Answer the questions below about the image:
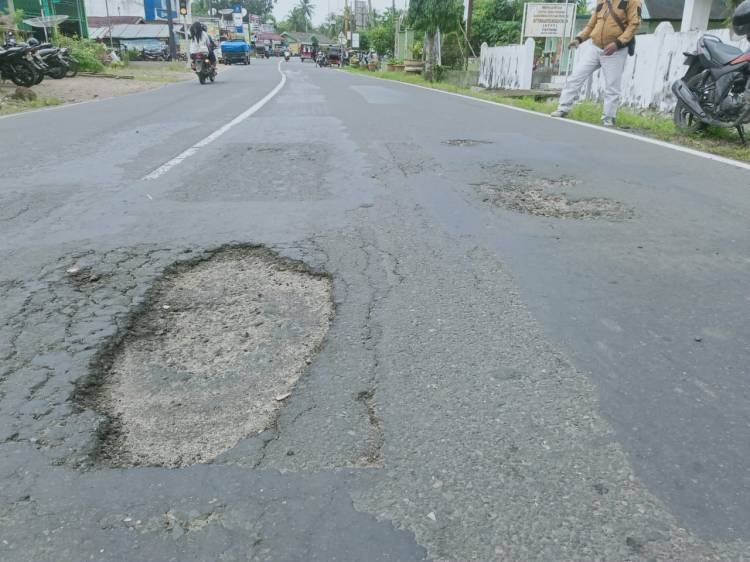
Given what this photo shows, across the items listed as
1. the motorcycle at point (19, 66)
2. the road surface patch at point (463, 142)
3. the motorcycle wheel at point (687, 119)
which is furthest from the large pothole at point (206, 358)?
the motorcycle at point (19, 66)

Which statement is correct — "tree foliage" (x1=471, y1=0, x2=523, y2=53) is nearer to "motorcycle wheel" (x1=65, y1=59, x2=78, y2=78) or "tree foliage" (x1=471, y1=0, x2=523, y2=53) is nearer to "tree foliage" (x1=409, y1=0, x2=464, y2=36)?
"tree foliage" (x1=409, y1=0, x2=464, y2=36)

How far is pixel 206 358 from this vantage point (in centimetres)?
229

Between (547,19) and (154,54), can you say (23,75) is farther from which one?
(154,54)

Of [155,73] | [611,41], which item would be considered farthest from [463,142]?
[155,73]

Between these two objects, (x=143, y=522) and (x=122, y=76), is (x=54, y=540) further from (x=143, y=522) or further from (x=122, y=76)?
(x=122, y=76)

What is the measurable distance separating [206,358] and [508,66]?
65.9 ft

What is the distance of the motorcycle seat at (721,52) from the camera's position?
22.3ft

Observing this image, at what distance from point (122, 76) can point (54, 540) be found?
80.4 ft

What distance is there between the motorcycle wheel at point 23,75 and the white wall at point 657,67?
12.9 m

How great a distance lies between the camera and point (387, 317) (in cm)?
256

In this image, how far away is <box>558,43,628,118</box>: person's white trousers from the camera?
9133 mm

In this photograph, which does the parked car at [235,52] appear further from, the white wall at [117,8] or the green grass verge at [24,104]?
the green grass verge at [24,104]

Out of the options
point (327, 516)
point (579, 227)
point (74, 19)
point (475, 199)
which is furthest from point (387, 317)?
point (74, 19)

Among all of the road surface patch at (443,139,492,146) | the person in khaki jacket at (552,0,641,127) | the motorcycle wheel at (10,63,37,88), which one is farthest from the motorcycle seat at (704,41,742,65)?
the motorcycle wheel at (10,63,37,88)
